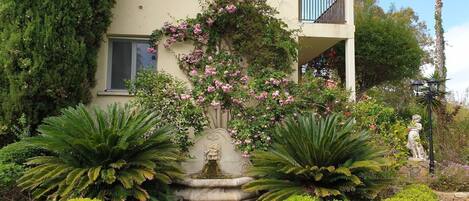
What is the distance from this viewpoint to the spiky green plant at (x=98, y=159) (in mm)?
7047

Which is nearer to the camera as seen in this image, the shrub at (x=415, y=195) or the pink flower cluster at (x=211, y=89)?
the shrub at (x=415, y=195)

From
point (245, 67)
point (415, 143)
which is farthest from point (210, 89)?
point (415, 143)

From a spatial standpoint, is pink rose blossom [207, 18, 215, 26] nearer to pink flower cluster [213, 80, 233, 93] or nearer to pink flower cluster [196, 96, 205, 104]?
pink flower cluster [213, 80, 233, 93]

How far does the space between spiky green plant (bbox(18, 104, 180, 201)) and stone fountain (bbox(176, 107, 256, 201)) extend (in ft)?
1.74

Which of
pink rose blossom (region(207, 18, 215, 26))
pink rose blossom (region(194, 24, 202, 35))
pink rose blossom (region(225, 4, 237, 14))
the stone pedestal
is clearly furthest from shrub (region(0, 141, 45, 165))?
pink rose blossom (region(225, 4, 237, 14))

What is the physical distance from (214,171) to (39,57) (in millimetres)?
3782

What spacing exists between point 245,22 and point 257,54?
0.76m

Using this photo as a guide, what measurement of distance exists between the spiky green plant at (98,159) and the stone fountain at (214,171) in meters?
0.53

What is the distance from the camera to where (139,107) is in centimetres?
900

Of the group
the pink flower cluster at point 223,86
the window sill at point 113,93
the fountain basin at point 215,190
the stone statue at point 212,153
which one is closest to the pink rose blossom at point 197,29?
the pink flower cluster at point 223,86

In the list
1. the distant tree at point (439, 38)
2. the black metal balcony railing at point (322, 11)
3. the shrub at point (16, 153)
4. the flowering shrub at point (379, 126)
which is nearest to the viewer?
the shrub at point (16, 153)

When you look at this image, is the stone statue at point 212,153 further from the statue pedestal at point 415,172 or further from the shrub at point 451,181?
the shrub at point 451,181

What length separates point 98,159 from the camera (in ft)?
23.9

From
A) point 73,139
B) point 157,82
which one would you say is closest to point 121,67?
point 157,82
